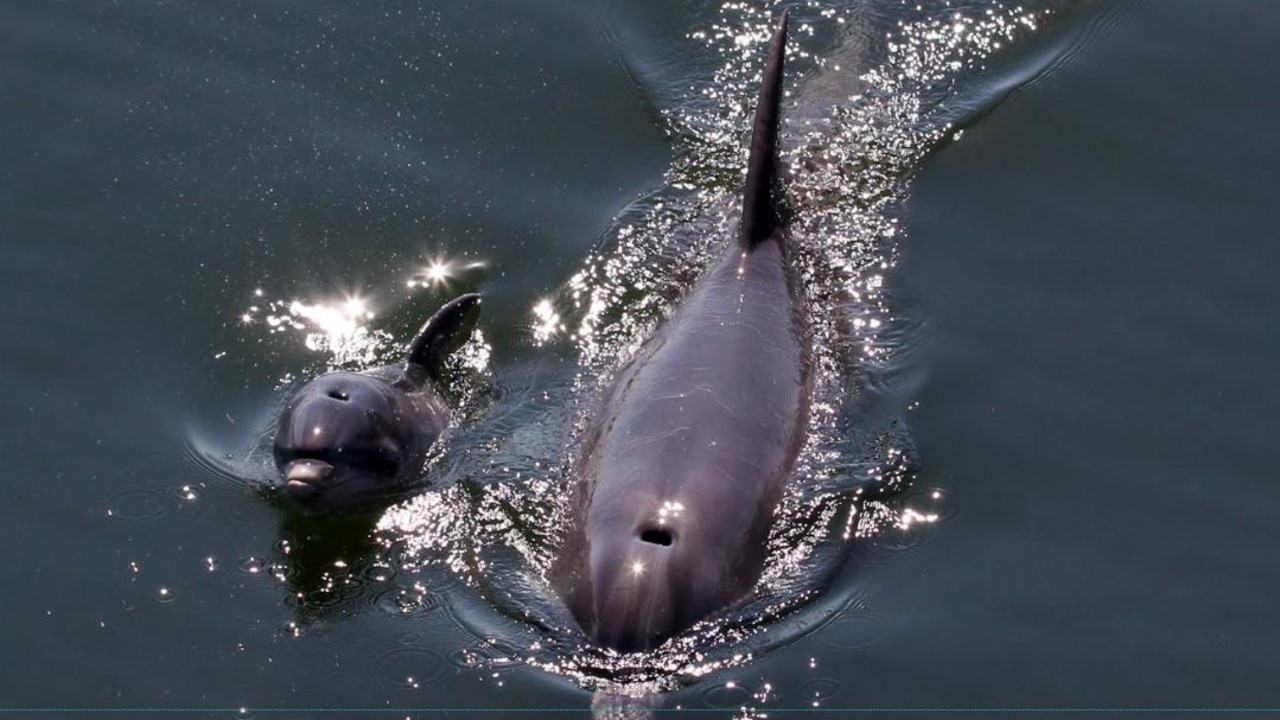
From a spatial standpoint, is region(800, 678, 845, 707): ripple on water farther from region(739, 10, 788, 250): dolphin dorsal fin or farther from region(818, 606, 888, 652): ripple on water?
region(739, 10, 788, 250): dolphin dorsal fin

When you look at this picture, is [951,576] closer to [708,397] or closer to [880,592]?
[880,592]

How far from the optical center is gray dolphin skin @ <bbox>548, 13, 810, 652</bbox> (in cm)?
1098

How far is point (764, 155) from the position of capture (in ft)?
45.3

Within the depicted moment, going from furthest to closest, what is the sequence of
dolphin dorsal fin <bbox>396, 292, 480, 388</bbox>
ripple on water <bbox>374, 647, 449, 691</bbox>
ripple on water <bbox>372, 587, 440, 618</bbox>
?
dolphin dorsal fin <bbox>396, 292, 480, 388</bbox> < ripple on water <bbox>372, 587, 440, 618</bbox> < ripple on water <bbox>374, 647, 449, 691</bbox>

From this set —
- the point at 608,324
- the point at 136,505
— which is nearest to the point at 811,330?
the point at 608,324

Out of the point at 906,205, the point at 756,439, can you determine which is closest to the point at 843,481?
the point at 756,439

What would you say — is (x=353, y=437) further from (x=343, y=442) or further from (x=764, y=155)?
(x=764, y=155)

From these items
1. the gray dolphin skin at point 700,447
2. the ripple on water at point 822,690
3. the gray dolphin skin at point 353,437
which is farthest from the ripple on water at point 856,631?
the gray dolphin skin at point 353,437

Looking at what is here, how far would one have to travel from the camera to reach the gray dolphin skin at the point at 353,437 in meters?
11.9

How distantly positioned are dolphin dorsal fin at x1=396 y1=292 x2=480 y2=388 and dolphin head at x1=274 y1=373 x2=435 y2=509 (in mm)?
583

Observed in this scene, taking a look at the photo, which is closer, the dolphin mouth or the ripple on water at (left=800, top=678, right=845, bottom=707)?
the ripple on water at (left=800, top=678, right=845, bottom=707)

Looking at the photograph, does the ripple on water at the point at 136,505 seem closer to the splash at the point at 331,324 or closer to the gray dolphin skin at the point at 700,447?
the splash at the point at 331,324

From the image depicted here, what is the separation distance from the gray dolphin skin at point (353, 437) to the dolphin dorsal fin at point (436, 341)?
0.09 m

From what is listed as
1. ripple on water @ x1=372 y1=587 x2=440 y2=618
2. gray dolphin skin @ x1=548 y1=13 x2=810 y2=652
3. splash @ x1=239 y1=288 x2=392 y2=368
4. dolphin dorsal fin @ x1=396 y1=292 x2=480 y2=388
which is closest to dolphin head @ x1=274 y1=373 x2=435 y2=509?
dolphin dorsal fin @ x1=396 y1=292 x2=480 y2=388
